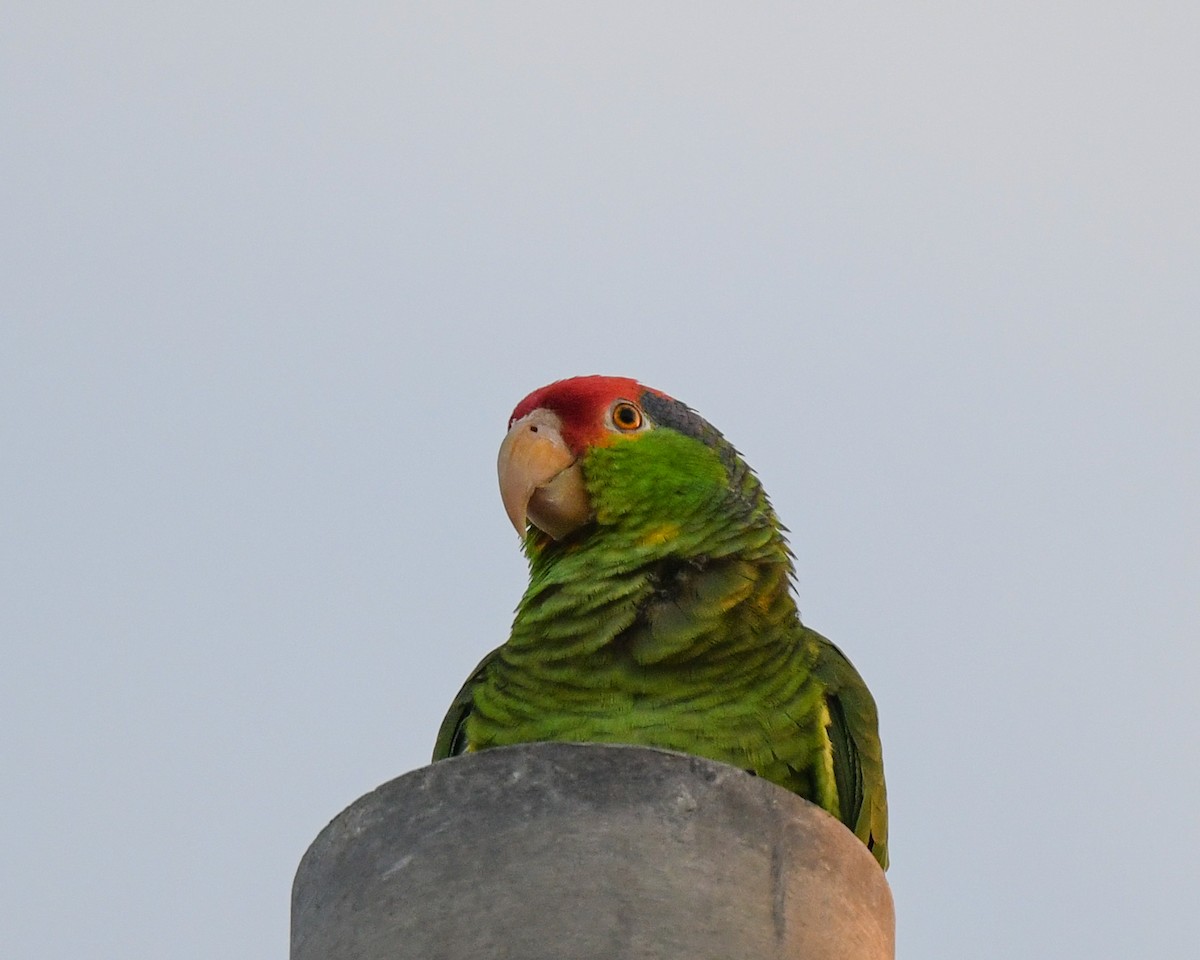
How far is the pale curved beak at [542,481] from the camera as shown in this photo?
444 cm

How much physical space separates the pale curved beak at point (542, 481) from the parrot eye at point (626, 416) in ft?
0.62

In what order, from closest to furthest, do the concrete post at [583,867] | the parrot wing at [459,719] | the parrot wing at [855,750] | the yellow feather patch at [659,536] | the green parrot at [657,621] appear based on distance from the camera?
the concrete post at [583,867] → the green parrot at [657,621] → the parrot wing at [855,750] → the yellow feather patch at [659,536] → the parrot wing at [459,719]

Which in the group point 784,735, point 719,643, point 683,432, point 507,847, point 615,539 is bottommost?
point 507,847

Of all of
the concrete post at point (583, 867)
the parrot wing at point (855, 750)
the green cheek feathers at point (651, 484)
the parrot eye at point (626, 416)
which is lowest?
the concrete post at point (583, 867)

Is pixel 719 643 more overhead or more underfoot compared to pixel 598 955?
more overhead

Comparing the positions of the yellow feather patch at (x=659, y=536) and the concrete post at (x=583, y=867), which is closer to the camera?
the concrete post at (x=583, y=867)

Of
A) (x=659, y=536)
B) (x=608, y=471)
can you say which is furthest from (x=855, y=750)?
(x=608, y=471)

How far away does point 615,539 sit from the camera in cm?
440

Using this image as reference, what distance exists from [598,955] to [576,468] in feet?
6.75

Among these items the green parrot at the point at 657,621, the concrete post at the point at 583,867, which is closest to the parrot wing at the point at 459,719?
the green parrot at the point at 657,621

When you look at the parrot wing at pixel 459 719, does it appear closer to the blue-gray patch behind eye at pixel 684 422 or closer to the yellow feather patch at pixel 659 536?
the yellow feather patch at pixel 659 536

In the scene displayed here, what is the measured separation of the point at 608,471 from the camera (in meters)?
4.47

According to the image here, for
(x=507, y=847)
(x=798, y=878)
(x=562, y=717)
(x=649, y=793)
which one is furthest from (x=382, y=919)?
(x=562, y=717)

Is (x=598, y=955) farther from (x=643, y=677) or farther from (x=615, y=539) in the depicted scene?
(x=615, y=539)
